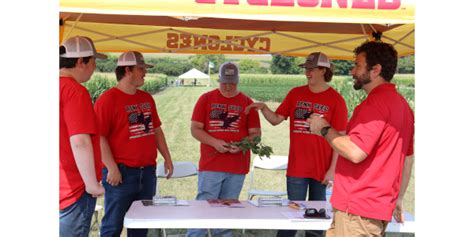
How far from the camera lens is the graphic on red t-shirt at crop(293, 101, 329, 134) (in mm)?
5227

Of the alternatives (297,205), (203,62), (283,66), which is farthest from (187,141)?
(297,205)

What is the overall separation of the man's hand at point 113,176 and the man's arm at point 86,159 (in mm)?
1062

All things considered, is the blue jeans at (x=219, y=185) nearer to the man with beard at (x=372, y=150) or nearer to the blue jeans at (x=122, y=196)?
the blue jeans at (x=122, y=196)

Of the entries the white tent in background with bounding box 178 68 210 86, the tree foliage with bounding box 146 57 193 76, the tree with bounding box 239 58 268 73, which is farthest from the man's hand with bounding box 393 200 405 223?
the tree foliage with bounding box 146 57 193 76

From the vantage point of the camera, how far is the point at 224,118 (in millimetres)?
5402

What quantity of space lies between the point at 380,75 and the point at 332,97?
174cm

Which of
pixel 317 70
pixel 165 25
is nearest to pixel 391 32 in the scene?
pixel 317 70

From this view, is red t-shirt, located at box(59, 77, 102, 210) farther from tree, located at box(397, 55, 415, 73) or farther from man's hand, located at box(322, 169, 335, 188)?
tree, located at box(397, 55, 415, 73)

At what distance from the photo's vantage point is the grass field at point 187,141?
12.7m

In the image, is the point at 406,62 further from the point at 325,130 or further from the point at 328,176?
the point at 325,130

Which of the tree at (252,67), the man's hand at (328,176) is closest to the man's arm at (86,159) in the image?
the man's hand at (328,176)

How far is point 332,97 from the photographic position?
5250 millimetres

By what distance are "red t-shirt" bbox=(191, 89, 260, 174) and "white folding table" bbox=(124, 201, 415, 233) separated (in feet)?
3.05

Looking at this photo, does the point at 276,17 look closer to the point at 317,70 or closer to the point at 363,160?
the point at 363,160
